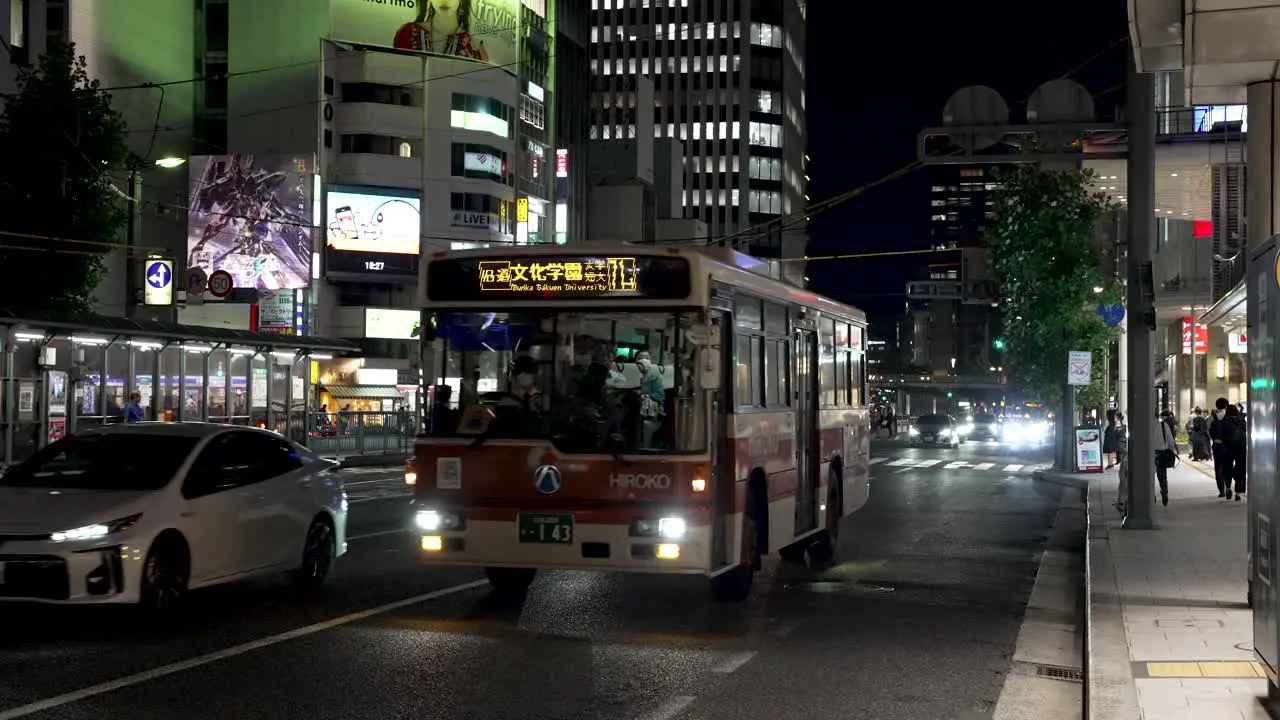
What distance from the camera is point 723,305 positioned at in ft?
39.6

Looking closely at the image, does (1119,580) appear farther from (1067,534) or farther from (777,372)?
(1067,534)

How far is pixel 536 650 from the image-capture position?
1031 centimetres

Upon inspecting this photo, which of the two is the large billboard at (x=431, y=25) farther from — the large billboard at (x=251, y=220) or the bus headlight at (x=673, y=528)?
the bus headlight at (x=673, y=528)

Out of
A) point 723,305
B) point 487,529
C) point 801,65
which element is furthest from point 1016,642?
point 801,65

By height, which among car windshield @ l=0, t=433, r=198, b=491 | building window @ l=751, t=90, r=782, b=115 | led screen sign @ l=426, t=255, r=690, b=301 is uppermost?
building window @ l=751, t=90, r=782, b=115

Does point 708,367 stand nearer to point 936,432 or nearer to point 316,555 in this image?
point 316,555

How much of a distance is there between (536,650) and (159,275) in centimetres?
4090

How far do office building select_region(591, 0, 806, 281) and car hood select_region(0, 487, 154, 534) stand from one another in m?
149

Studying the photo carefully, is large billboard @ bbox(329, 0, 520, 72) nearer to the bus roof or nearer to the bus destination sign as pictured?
the bus roof

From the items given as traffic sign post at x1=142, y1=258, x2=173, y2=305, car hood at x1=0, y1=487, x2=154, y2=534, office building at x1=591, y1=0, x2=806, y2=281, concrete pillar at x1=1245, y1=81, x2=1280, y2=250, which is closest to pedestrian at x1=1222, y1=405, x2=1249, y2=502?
concrete pillar at x1=1245, y1=81, x2=1280, y2=250

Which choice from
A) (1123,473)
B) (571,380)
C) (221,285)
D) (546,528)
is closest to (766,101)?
(221,285)

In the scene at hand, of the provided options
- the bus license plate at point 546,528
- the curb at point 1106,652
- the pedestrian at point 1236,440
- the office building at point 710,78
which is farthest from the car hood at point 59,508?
the office building at point 710,78

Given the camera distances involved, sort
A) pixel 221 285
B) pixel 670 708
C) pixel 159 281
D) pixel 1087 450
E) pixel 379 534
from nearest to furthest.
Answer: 1. pixel 670 708
2. pixel 379 534
3. pixel 1087 450
4. pixel 159 281
5. pixel 221 285

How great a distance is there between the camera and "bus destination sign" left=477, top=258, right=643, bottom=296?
38.5 feet
